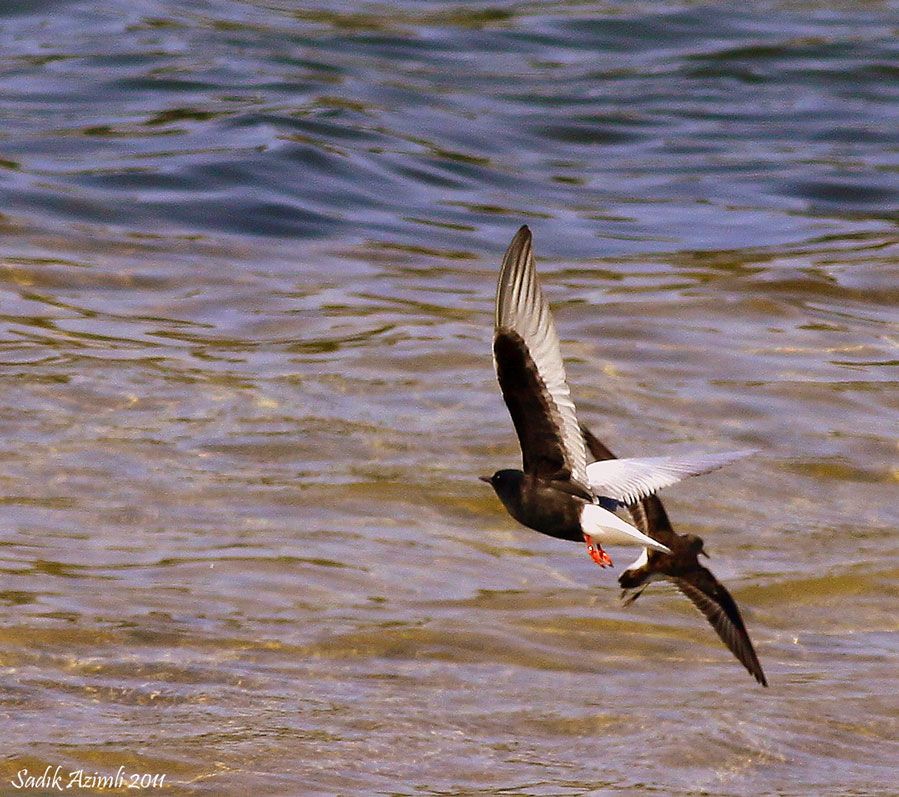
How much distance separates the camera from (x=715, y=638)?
6.14 metres

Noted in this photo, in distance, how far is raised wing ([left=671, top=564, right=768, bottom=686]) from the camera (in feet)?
15.7

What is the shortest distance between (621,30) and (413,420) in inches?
362

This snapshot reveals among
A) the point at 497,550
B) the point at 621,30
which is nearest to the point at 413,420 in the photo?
the point at 497,550

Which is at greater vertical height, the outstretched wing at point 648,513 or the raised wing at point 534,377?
the raised wing at point 534,377

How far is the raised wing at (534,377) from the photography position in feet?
14.3

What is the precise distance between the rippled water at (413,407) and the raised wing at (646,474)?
0.94 meters

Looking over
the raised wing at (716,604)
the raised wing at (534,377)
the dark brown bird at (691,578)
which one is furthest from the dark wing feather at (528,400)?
the raised wing at (716,604)

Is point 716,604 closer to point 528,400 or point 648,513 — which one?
point 648,513

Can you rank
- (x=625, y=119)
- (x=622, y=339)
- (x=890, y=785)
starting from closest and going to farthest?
(x=890, y=785)
(x=622, y=339)
(x=625, y=119)

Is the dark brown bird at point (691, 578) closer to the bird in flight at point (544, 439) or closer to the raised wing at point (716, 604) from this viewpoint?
the raised wing at point (716, 604)

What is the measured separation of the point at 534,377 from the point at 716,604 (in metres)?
0.98

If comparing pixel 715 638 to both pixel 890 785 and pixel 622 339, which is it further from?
pixel 622 339

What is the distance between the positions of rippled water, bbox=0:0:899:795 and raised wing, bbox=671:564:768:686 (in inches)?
19.5

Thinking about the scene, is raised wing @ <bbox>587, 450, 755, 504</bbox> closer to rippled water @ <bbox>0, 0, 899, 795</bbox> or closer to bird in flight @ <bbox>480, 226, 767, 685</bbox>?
bird in flight @ <bbox>480, 226, 767, 685</bbox>
